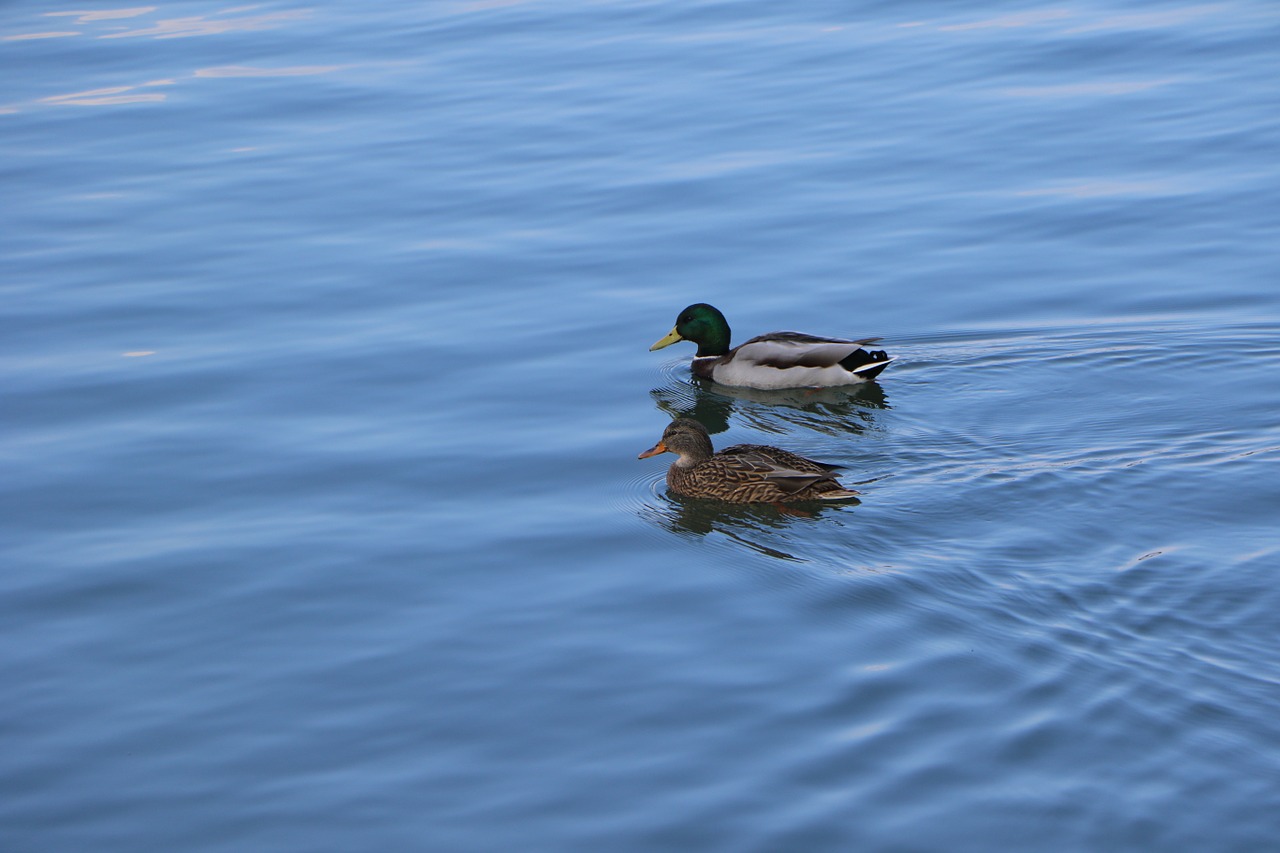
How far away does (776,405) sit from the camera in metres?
11.3

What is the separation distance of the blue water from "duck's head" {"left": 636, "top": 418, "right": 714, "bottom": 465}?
22 centimetres

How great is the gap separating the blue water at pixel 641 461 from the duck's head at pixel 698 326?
0.29m

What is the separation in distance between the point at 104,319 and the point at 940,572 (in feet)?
24.8

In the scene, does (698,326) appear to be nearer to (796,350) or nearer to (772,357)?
(772,357)

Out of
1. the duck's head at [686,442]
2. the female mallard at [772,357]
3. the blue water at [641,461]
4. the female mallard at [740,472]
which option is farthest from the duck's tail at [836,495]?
the female mallard at [772,357]

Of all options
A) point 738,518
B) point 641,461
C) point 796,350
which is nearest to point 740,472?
point 738,518

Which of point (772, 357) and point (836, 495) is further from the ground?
point (772, 357)

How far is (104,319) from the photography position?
41.7 feet

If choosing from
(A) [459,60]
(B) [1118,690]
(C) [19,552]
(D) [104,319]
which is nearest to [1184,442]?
(B) [1118,690]

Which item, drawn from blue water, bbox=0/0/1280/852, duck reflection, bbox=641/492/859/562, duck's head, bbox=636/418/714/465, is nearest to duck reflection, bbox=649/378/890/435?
blue water, bbox=0/0/1280/852

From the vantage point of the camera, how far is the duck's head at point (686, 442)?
31.6 ft

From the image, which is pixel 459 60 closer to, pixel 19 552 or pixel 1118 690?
pixel 19 552

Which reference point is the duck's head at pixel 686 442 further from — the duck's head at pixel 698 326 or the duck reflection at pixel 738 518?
the duck's head at pixel 698 326

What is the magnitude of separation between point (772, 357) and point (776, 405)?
33 centimetres
